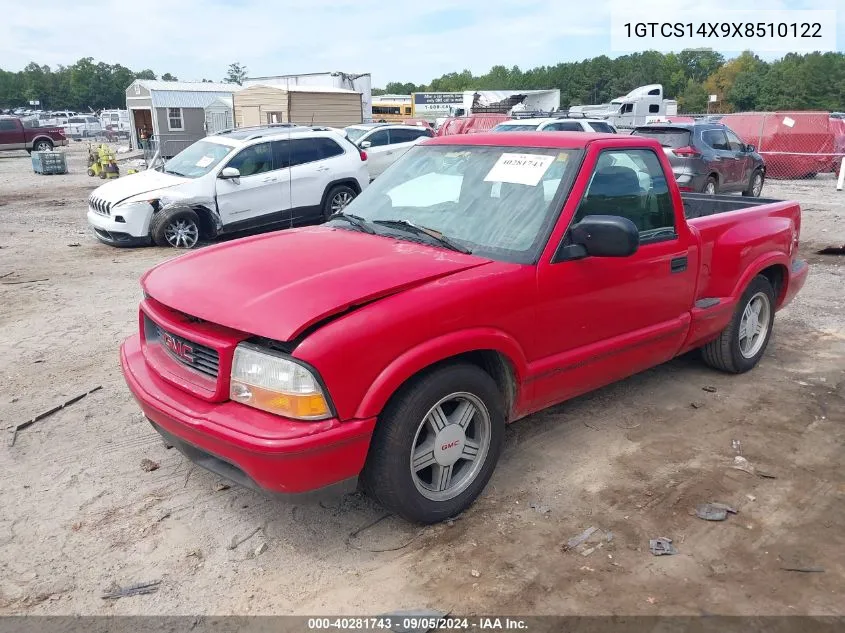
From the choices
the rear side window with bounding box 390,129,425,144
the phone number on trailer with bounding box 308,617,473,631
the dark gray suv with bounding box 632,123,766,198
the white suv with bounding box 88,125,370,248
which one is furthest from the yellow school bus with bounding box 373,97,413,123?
the phone number on trailer with bounding box 308,617,473,631

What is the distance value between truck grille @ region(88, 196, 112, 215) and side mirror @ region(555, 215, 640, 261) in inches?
347

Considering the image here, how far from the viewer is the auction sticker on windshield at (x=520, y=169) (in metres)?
3.74

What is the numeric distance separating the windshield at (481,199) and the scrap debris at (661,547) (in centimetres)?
144

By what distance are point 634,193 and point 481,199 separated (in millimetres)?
964

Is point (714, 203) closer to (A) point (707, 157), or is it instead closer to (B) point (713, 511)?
(B) point (713, 511)

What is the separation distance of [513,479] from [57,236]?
10.6 metres

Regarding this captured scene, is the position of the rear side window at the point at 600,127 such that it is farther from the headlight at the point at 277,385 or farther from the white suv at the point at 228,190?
the headlight at the point at 277,385

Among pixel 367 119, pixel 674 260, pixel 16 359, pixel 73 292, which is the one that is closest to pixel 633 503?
pixel 674 260

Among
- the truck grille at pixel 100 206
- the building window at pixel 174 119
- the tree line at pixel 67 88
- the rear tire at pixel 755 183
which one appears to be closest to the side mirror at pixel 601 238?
the truck grille at pixel 100 206

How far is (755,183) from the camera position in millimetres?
15844

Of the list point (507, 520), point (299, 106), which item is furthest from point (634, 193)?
point (299, 106)

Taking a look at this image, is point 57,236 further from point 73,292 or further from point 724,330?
point 724,330

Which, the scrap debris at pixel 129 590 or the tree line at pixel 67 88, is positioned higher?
the tree line at pixel 67 88

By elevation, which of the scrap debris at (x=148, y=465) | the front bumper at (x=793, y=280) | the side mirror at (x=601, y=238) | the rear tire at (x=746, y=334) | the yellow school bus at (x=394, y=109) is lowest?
the scrap debris at (x=148, y=465)
